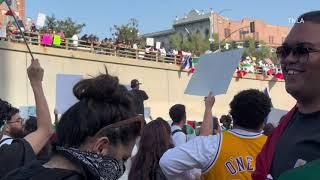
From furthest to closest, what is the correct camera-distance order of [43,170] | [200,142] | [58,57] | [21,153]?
[58,57], [200,142], [21,153], [43,170]

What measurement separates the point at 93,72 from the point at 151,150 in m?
20.2

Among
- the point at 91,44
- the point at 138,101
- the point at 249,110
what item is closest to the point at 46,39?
the point at 91,44

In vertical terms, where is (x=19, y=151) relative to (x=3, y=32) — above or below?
below

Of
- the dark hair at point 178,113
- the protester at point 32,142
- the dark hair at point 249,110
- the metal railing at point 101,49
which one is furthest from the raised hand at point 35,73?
the metal railing at point 101,49

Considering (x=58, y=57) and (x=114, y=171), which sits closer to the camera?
(x=114, y=171)

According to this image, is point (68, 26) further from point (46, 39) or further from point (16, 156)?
point (16, 156)

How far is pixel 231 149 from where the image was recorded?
3484 millimetres

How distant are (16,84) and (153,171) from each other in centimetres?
2151

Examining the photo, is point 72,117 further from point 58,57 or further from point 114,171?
point 58,57

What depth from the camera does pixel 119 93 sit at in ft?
7.19

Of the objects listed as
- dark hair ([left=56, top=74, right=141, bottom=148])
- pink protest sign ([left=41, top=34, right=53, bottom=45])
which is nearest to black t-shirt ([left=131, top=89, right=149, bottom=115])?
dark hair ([left=56, top=74, right=141, bottom=148])

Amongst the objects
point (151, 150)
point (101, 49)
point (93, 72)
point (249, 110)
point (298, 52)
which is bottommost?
point (151, 150)

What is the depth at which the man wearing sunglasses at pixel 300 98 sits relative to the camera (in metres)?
2.18

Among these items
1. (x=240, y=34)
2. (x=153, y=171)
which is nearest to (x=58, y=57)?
(x=153, y=171)
